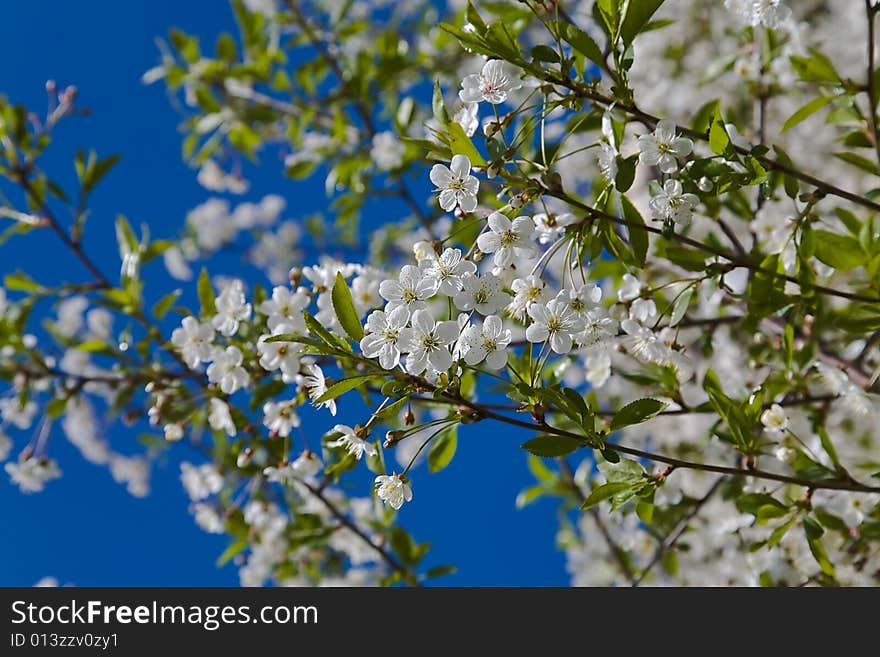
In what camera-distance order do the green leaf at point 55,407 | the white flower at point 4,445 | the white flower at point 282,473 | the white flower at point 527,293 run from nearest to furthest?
the white flower at point 527,293, the white flower at point 282,473, the green leaf at point 55,407, the white flower at point 4,445

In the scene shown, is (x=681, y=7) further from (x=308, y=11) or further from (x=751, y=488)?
(x=751, y=488)

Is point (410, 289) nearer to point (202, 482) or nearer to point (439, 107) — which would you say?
point (439, 107)

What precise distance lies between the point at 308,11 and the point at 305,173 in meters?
0.83

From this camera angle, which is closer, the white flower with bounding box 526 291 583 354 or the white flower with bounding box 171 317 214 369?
the white flower with bounding box 526 291 583 354

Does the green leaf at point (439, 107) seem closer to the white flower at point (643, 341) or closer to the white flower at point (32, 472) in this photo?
the white flower at point (643, 341)

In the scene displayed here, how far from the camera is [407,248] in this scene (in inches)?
144

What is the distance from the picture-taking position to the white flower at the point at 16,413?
2.35 m

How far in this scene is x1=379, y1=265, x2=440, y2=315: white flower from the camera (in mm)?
917

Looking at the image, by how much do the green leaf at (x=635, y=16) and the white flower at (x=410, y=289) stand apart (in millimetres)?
430

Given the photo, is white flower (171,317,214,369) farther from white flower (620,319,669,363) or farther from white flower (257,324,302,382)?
white flower (620,319,669,363)

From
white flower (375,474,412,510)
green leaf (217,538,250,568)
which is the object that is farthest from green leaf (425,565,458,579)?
white flower (375,474,412,510)

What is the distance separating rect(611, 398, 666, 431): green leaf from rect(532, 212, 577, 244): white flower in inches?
10.1

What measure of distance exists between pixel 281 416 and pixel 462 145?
2.02 ft

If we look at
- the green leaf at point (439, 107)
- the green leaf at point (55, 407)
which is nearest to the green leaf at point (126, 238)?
the green leaf at point (55, 407)
